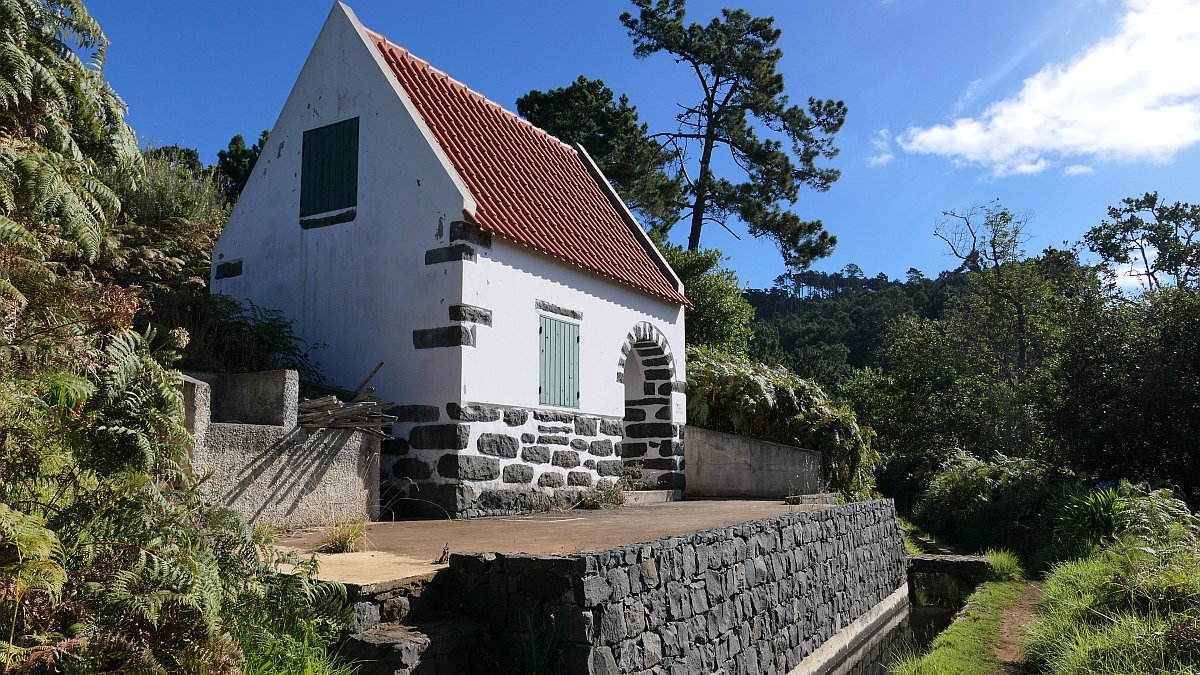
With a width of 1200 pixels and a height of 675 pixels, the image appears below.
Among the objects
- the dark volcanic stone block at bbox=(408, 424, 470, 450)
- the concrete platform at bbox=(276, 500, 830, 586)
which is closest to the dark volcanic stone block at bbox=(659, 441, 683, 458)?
the concrete platform at bbox=(276, 500, 830, 586)

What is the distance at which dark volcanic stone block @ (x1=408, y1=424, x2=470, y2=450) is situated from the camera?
9242mm

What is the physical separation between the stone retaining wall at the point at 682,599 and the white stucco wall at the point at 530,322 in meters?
3.22

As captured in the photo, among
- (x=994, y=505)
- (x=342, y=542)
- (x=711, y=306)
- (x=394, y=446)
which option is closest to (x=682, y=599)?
(x=342, y=542)

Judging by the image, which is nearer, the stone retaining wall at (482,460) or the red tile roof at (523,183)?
the stone retaining wall at (482,460)

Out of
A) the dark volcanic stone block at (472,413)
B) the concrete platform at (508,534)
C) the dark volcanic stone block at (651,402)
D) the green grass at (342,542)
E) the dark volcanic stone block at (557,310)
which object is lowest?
the concrete platform at (508,534)

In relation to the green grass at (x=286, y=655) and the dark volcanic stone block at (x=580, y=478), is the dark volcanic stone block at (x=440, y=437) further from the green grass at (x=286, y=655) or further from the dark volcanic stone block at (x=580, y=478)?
the green grass at (x=286, y=655)

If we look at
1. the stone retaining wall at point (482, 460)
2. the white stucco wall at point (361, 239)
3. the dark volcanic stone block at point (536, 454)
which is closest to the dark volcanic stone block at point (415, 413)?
the stone retaining wall at point (482, 460)

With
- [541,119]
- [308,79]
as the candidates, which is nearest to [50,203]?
[308,79]

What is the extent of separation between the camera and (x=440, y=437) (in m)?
9.32

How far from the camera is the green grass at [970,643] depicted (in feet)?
26.1

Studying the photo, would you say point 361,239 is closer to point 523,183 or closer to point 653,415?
point 523,183

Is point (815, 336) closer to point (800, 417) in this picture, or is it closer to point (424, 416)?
point (800, 417)

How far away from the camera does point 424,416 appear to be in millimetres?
9453

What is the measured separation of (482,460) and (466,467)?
0.27 meters
